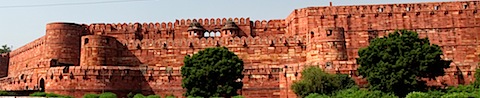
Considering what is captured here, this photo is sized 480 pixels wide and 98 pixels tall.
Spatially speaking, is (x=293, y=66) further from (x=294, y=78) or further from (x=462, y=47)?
(x=462, y=47)

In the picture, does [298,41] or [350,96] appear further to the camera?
[298,41]

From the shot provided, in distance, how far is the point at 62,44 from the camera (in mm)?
29125

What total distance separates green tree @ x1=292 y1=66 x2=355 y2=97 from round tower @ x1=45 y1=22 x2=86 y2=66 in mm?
15240

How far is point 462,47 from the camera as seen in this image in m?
27.2

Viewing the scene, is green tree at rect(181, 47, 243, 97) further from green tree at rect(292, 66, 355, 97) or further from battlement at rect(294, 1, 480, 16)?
battlement at rect(294, 1, 480, 16)

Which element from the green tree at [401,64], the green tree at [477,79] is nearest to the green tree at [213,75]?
the green tree at [401,64]

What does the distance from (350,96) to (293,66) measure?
197 inches

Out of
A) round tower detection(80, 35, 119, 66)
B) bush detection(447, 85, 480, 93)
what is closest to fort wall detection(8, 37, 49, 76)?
round tower detection(80, 35, 119, 66)

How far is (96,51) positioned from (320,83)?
1365 centimetres

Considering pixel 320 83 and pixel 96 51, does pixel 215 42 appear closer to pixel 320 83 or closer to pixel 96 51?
pixel 96 51

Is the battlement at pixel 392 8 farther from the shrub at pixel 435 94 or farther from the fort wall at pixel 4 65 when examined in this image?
the fort wall at pixel 4 65

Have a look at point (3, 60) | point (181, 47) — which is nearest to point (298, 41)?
point (181, 47)

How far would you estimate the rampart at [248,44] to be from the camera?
2405 centimetres

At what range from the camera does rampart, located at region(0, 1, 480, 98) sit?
24.0m
